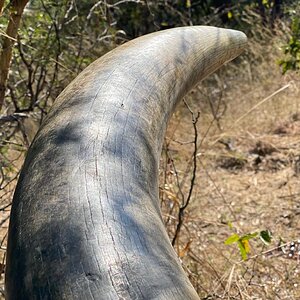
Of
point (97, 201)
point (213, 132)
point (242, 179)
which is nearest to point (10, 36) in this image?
point (97, 201)

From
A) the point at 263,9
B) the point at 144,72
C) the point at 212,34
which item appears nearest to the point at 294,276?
the point at 212,34

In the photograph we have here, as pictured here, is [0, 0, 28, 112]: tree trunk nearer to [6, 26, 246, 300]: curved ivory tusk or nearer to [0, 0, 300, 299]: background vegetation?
[0, 0, 300, 299]: background vegetation

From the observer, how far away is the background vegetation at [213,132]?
229 cm

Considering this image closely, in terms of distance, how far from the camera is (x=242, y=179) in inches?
171

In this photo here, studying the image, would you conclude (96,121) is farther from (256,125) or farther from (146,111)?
(256,125)

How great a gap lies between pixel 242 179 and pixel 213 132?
0.78m

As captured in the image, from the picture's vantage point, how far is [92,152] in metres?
0.87

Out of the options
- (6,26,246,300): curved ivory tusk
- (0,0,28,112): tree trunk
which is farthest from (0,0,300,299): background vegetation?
(6,26,246,300): curved ivory tusk

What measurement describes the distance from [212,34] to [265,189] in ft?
8.25

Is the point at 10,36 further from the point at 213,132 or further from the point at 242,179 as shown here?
the point at 213,132

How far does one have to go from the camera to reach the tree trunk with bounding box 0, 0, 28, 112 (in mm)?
1598

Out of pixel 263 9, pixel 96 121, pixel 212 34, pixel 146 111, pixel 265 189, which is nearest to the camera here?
pixel 96 121

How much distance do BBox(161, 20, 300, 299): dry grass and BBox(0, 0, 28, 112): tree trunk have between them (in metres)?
0.57

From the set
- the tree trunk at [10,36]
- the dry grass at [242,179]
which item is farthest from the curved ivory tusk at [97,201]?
the dry grass at [242,179]
